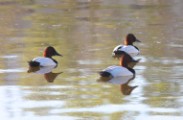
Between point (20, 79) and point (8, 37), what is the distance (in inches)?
247

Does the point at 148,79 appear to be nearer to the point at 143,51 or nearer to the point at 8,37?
the point at 143,51

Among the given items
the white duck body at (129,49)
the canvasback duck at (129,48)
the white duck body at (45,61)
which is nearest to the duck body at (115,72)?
the white duck body at (45,61)

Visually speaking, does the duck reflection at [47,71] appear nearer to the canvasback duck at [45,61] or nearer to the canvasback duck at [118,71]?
the canvasback duck at [45,61]

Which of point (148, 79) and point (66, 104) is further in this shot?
point (148, 79)

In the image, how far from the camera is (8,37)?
21.9m

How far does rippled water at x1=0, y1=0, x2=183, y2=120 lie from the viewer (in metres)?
13.2

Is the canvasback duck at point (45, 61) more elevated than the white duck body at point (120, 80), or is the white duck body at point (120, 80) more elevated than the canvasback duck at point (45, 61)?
the canvasback duck at point (45, 61)

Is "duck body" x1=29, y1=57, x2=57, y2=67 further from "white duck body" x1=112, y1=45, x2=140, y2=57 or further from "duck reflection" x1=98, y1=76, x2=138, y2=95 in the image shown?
"duck reflection" x1=98, y1=76, x2=138, y2=95

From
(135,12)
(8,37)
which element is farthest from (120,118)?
(135,12)

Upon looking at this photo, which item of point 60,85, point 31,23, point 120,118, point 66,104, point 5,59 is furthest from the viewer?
point 31,23

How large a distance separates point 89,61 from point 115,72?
6.01 ft

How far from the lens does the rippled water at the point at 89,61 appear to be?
13188mm

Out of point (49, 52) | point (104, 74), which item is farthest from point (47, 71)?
point (104, 74)

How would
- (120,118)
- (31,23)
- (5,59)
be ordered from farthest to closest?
(31,23) < (5,59) < (120,118)
